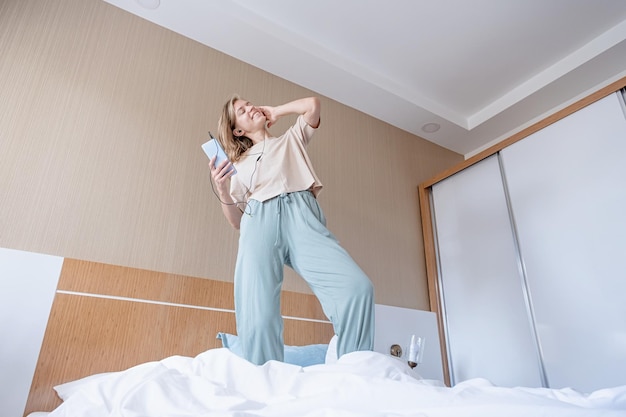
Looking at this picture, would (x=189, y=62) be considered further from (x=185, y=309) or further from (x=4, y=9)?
(x=185, y=309)

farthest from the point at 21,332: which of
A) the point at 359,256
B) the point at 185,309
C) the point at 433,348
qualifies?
the point at 433,348

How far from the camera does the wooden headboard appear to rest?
148 cm

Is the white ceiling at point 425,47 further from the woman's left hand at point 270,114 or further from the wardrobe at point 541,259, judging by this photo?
the woman's left hand at point 270,114

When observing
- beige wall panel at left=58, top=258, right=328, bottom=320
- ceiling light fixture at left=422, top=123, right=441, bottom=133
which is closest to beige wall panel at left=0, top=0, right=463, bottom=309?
beige wall panel at left=58, top=258, right=328, bottom=320

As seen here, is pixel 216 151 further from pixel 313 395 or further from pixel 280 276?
pixel 313 395

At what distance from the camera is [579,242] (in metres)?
2.02

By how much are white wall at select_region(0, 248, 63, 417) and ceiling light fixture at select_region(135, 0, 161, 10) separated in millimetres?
1376

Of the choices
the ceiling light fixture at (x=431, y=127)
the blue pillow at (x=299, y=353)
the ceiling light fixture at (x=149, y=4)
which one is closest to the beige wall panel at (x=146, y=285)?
the blue pillow at (x=299, y=353)

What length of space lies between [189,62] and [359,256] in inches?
56.7

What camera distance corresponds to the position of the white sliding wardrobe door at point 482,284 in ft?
7.23

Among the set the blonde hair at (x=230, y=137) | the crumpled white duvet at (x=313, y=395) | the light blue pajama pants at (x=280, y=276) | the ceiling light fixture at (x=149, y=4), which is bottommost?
the crumpled white duvet at (x=313, y=395)

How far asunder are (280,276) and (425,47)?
185 centimetres

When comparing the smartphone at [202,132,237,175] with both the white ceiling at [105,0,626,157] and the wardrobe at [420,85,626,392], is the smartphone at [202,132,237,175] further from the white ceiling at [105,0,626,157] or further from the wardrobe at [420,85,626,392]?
the wardrobe at [420,85,626,392]

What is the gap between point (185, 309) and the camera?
177 centimetres
